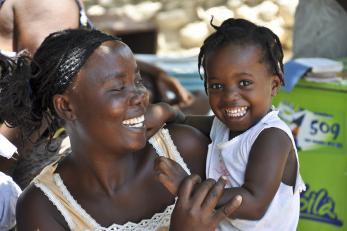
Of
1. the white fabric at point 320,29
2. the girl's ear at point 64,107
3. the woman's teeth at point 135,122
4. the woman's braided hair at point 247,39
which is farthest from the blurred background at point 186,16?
the woman's teeth at point 135,122

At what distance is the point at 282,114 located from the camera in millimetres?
3721

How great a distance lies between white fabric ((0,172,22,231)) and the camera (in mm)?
2408

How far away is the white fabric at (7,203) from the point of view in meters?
2.41

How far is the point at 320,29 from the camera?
4062 mm

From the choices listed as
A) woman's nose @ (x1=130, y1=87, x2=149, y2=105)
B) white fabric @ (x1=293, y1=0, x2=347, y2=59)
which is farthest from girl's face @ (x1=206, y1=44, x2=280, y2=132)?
white fabric @ (x1=293, y1=0, x2=347, y2=59)

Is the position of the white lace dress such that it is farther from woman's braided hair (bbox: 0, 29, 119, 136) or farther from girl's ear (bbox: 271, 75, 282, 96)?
girl's ear (bbox: 271, 75, 282, 96)

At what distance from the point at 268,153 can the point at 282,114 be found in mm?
1566

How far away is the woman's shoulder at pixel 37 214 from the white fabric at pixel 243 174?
20.2 inches

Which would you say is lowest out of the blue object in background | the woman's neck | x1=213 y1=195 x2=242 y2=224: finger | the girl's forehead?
the blue object in background

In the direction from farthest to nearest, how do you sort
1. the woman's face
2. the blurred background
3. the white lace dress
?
the blurred background, the white lace dress, the woman's face

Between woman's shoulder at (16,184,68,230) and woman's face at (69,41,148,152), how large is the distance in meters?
0.24

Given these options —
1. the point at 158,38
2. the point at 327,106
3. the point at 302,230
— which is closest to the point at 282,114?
the point at 327,106

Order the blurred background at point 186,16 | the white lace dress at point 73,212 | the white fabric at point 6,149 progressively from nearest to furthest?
the white lace dress at point 73,212, the white fabric at point 6,149, the blurred background at point 186,16

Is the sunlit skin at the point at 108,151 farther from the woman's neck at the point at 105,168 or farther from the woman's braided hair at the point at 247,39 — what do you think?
the woman's braided hair at the point at 247,39
